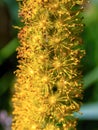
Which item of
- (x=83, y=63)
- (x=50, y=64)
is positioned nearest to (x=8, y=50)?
(x=83, y=63)

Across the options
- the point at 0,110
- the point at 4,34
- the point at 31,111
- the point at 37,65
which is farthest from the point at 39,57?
the point at 4,34

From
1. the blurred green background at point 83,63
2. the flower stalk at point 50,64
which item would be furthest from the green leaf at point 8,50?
the flower stalk at point 50,64

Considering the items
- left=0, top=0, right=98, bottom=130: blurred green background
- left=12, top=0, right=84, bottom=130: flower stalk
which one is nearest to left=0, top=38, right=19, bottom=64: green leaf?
left=0, top=0, right=98, bottom=130: blurred green background

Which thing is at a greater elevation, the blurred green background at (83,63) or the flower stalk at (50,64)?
the blurred green background at (83,63)

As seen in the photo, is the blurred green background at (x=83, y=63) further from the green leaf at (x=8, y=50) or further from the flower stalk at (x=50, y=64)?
the flower stalk at (x=50, y=64)

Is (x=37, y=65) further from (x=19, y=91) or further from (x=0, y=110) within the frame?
(x=0, y=110)

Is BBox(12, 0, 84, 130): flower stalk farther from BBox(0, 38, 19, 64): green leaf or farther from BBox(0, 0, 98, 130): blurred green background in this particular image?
BBox(0, 38, 19, 64): green leaf

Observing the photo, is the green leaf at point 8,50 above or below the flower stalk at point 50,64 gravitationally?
above

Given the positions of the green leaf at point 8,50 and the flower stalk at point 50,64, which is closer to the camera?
the flower stalk at point 50,64
